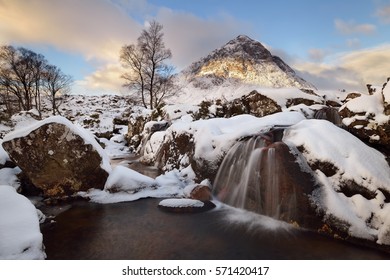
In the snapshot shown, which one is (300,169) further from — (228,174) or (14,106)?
(14,106)

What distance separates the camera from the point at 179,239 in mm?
4781

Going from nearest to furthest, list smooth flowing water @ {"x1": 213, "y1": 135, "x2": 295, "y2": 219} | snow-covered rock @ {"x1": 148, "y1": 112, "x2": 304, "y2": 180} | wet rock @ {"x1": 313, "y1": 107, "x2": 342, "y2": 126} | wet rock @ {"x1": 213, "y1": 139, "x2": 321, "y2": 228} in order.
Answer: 1. wet rock @ {"x1": 213, "y1": 139, "x2": 321, "y2": 228}
2. smooth flowing water @ {"x1": 213, "y1": 135, "x2": 295, "y2": 219}
3. snow-covered rock @ {"x1": 148, "y1": 112, "x2": 304, "y2": 180}
4. wet rock @ {"x1": 313, "y1": 107, "x2": 342, "y2": 126}

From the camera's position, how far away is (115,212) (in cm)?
629

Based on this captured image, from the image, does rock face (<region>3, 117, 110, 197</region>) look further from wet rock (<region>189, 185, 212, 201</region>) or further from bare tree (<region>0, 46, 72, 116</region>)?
bare tree (<region>0, 46, 72, 116</region>)

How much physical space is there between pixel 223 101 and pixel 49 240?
37.2ft

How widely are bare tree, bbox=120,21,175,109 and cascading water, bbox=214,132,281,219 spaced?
635 inches

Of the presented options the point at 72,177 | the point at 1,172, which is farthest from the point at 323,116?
the point at 1,172

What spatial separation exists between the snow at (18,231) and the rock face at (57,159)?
3112mm

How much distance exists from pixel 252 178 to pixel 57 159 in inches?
210

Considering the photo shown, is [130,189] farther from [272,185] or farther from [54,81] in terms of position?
[54,81]

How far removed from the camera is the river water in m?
4.27

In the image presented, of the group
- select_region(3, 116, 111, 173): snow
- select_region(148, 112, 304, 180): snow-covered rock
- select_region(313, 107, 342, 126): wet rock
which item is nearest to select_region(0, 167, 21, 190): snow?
select_region(3, 116, 111, 173): snow

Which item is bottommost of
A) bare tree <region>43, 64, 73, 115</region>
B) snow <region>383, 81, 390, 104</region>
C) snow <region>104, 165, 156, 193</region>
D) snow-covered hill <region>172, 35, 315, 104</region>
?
snow <region>104, 165, 156, 193</region>
